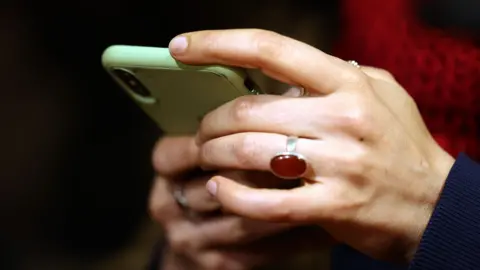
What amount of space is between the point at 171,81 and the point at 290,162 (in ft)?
0.49

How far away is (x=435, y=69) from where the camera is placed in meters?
Result: 0.82

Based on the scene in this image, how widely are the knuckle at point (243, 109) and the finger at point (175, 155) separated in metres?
0.11

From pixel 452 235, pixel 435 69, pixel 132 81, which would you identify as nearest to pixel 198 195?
pixel 132 81

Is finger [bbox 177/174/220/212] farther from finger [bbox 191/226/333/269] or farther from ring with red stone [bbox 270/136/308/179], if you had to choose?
ring with red stone [bbox 270/136/308/179]

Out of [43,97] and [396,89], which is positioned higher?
[396,89]

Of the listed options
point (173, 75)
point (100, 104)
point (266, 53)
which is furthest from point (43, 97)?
point (266, 53)

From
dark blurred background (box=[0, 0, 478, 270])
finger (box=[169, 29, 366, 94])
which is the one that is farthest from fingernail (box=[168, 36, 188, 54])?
dark blurred background (box=[0, 0, 478, 270])

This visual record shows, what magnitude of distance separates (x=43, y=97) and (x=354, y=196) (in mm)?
561

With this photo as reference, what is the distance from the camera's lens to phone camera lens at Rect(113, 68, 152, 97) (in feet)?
1.86

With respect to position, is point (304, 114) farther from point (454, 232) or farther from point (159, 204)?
point (159, 204)

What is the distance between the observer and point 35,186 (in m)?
0.92

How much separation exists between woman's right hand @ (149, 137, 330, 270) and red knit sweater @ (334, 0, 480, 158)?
0.82 ft

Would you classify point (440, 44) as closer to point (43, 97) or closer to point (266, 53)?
point (266, 53)

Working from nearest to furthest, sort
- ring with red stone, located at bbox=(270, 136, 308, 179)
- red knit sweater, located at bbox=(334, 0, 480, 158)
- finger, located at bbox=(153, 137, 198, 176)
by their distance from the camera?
ring with red stone, located at bbox=(270, 136, 308, 179) → finger, located at bbox=(153, 137, 198, 176) → red knit sweater, located at bbox=(334, 0, 480, 158)
